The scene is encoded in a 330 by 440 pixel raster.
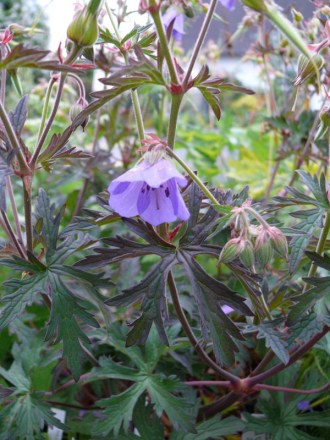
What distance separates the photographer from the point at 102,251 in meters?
0.73

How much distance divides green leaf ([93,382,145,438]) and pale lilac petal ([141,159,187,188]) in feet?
1.34

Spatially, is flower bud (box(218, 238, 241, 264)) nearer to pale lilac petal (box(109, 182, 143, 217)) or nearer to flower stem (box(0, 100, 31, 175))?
pale lilac petal (box(109, 182, 143, 217))

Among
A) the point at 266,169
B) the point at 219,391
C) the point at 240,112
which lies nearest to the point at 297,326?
the point at 219,391

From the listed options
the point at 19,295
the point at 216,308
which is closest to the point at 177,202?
the point at 216,308

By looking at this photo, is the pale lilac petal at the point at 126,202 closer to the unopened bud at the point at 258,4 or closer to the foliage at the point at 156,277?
the foliage at the point at 156,277

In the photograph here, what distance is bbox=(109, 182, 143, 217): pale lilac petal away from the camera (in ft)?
2.31

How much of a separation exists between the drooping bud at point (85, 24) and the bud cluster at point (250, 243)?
27 centimetres

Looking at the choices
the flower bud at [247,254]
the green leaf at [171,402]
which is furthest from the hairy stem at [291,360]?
the flower bud at [247,254]

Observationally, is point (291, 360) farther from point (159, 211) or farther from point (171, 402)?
point (159, 211)

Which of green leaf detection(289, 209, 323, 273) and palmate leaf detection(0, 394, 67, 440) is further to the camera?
palmate leaf detection(0, 394, 67, 440)

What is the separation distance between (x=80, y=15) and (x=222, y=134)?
177cm

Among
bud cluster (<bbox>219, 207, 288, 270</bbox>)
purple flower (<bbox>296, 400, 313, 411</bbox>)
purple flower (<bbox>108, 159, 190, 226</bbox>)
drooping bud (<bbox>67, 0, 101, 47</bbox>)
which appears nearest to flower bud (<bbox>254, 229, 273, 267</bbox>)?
bud cluster (<bbox>219, 207, 288, 270</bbox>)

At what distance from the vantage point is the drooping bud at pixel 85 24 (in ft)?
2.08

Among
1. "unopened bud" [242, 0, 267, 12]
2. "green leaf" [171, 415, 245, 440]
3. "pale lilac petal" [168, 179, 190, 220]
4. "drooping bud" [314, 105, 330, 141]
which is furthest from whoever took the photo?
"green leaf" [171, 415, 245, 440]
